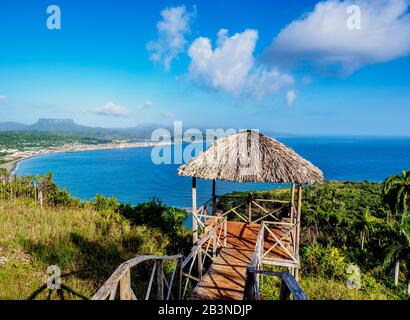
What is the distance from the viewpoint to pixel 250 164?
6688mm

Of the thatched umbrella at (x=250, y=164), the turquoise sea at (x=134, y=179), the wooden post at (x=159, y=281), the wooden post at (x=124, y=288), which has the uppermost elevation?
the thatched umbrella at (x=250, y=164)

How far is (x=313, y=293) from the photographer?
6.88 metres

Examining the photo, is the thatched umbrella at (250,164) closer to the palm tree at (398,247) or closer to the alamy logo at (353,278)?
the alamy logo at (353,278)

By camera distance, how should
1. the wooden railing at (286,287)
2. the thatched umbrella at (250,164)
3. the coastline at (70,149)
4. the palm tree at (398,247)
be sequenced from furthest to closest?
the coastline at (70,149), the palm tree at (398,247), the thatched umbrella at (250,164), the wooden railing at (286,287)

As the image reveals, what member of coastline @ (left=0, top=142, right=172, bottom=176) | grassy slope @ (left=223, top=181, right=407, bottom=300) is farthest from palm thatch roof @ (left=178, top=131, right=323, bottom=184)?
coastline @ (left=0, top=142, right=172, bottom=176)

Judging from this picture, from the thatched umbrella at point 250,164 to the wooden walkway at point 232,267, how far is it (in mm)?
843

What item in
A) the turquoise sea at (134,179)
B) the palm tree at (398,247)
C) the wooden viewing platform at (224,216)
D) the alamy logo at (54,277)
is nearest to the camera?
the alamy logo at (54,277)

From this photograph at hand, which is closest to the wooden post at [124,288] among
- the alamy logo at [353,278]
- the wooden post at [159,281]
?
the wooden post at [159,281]

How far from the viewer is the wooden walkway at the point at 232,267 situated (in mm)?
4586

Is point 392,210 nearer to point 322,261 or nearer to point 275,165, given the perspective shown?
point 322,261

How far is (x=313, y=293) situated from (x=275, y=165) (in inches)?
131

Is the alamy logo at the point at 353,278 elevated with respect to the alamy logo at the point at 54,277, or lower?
lower

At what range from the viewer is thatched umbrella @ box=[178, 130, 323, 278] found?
6.41 metres
